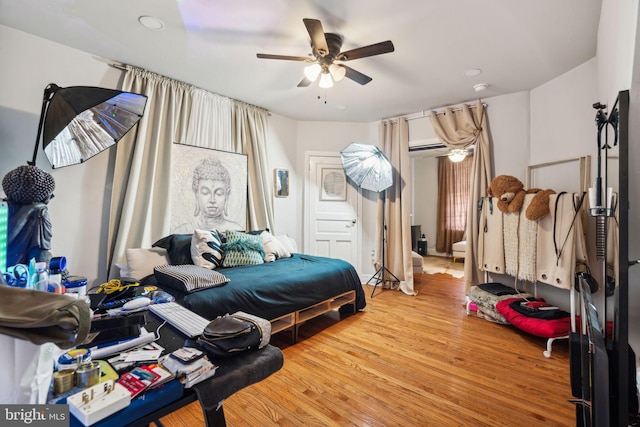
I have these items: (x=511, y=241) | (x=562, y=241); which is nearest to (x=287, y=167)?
(x=511, y=241)

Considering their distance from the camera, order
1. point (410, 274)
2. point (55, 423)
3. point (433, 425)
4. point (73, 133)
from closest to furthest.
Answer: point (55, 423), point (433, 425), point (73, 133), point (410, 274)

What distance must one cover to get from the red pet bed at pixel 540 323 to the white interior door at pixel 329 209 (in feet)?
7.30

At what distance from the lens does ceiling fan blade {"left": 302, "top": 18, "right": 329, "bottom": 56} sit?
1.82 metres

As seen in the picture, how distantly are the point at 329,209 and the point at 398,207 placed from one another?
3.56 feet

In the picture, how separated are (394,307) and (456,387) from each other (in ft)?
5.25

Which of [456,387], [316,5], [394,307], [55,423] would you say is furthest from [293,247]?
[55,423]

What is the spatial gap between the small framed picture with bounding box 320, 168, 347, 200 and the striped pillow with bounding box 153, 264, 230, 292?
2.61 meters

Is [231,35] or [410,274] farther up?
[231,35]

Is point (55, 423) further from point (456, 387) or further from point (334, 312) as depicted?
point (334, 312)

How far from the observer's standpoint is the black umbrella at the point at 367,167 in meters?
4.04

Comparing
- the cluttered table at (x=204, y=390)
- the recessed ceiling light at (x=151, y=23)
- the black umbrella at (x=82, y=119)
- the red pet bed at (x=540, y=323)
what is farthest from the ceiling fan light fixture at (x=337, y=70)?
the red pet bed at (x=540, y=323)

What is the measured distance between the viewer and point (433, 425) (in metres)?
1.59

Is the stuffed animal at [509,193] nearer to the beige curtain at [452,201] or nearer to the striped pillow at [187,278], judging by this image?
the striped pillow at [187,278]

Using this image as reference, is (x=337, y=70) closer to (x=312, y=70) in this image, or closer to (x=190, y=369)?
(x=312, y=70)
